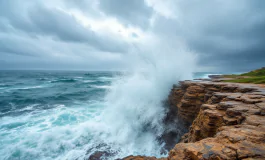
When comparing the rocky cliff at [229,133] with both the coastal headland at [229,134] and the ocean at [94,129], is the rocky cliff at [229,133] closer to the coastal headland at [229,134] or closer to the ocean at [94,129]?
the coastal headland at [229,134]

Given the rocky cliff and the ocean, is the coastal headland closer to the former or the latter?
the rocky cliff

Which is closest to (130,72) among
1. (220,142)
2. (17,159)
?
(17,159)

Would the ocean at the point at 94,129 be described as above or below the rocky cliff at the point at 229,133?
below

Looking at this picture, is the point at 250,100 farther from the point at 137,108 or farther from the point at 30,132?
the point at 30,132

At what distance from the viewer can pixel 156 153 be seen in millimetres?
7254

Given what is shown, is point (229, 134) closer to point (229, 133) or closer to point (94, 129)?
point (229, 133)

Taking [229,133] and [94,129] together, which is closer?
[229,133]

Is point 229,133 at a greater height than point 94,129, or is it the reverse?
point 229,133

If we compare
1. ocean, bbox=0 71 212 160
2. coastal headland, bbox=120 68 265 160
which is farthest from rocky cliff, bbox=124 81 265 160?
ocean, bbox=0 71 212 160

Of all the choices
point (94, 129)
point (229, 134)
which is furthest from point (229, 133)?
point (94, 129)

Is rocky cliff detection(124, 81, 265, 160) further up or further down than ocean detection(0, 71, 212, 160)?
further up

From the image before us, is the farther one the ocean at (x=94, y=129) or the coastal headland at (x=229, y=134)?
the ocean at (x=94, y=129)

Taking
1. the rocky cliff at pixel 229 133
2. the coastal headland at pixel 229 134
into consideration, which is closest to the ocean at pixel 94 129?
the coastal headland at pixel 229 134

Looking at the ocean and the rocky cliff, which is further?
the ocean
